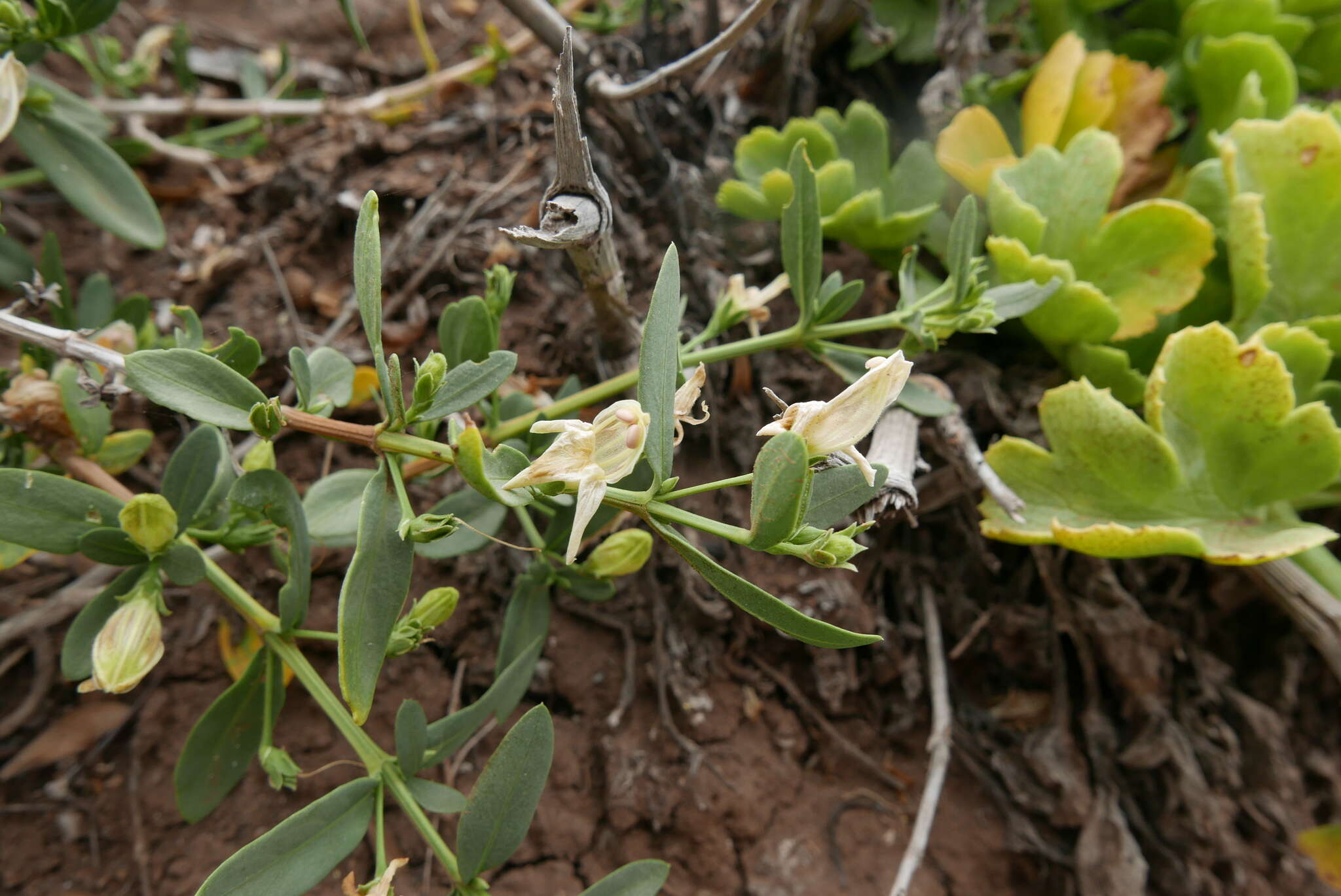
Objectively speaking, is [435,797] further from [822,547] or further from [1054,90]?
[1054,90]

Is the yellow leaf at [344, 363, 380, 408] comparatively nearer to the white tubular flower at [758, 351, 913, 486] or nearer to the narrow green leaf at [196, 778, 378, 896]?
the narrow green leaf at [196, 778, 378, 896]

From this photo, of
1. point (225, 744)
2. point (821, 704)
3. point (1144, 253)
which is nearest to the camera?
point (225, 744)

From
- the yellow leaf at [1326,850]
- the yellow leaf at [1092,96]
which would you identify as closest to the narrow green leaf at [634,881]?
the yellow leaf at [1326,850]

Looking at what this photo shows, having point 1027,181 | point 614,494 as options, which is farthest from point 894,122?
point 614,494

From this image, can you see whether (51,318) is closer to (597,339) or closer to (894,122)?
(597,339)

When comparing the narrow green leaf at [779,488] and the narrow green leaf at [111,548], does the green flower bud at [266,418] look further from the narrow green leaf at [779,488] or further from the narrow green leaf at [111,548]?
the narrow green leaf at [779,488]

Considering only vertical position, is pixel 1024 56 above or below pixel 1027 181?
above
